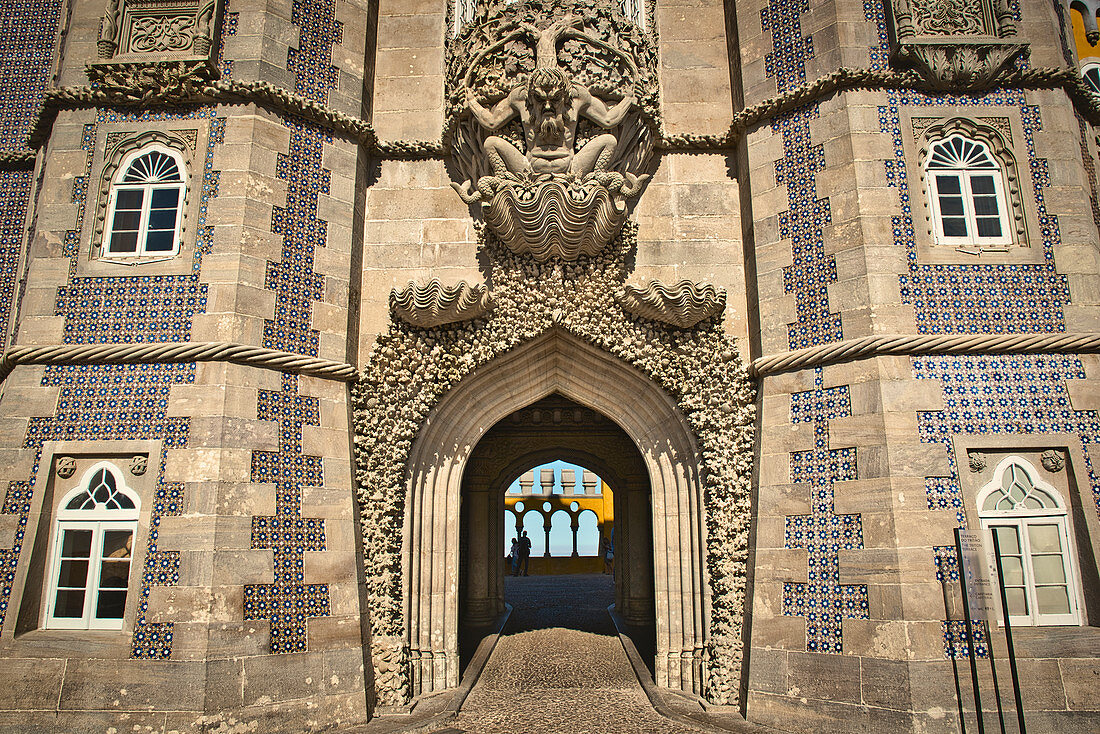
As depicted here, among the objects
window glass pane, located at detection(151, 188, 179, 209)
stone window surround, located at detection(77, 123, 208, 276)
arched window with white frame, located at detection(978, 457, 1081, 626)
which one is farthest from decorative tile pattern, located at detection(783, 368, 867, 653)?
window glass pane, located at detection(151, 188, 179, 209)

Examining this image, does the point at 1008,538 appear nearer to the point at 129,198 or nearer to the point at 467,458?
the point at 467,458

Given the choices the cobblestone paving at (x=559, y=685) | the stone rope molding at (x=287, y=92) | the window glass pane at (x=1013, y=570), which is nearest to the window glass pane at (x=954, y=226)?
the stone rope molding at (x=287, y=92)

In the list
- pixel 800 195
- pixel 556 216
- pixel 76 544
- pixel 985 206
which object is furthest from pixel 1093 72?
pixel 76 544

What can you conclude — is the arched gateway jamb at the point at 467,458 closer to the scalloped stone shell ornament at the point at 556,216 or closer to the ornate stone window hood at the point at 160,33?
the scalloped stone shell ornament at the point at 556,216

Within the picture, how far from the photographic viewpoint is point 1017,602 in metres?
6.67

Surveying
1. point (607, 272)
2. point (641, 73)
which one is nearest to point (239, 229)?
point (607, 272)

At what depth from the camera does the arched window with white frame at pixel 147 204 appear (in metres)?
7.70

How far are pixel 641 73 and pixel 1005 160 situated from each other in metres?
4.06

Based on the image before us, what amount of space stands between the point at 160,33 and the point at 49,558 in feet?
18.4

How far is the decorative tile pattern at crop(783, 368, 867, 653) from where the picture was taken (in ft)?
22.2

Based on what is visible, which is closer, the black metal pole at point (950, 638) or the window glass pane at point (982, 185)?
the black metal pole at point (950, 638)

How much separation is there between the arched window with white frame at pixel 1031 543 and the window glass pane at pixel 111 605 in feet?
26.0

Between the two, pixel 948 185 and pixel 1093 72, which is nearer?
pixel 948 185

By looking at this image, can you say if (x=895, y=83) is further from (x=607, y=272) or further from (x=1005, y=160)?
(x=607, y=272)
